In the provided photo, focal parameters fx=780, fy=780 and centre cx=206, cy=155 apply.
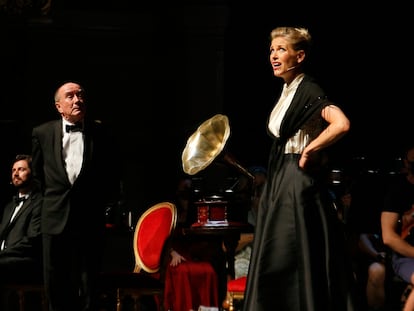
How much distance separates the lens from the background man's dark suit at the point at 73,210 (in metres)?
3.88

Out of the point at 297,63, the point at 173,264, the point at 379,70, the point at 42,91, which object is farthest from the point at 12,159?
the point at 297,63

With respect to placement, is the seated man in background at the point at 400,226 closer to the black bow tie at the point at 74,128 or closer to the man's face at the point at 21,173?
the black bow tie at the point at 74,128

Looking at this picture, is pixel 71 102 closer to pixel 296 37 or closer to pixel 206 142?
pixel 206 142

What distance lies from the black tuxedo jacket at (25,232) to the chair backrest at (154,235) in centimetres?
64

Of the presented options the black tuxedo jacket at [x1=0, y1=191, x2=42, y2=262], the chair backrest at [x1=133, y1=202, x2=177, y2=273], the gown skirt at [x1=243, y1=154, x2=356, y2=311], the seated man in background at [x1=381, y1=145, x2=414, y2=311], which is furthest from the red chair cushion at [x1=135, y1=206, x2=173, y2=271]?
the gown skirt at [x1=243, y1=154, x2=356, y2=311]

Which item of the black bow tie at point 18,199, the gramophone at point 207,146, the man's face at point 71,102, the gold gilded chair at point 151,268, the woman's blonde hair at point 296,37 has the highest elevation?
the woman's blonde hair at point 296,37

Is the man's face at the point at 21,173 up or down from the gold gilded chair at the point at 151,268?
up

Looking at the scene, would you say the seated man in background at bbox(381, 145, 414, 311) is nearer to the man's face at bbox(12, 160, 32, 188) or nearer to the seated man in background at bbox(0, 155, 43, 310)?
the seated man in background at bbox(0, 155, 43, 310)

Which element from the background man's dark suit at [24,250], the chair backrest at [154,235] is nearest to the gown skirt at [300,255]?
the chair backrest at [154,235]

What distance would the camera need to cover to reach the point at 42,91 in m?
7.29

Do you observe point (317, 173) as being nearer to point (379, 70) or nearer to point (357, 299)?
point (357, 299)

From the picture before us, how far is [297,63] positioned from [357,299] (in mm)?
997

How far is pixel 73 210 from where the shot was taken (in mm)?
3879

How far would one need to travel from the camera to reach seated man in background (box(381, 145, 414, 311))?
4.16 m
